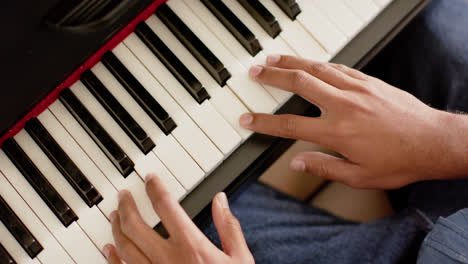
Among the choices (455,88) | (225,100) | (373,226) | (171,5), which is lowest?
(373,226)

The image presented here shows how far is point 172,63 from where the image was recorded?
0.76 m

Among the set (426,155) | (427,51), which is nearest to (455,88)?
(427,51)

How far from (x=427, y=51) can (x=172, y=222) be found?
2.51ft

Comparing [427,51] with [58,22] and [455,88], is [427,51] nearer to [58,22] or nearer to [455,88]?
[455,88]

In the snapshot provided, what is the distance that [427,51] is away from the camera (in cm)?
98

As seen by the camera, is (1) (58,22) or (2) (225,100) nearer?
(1) (58,22)

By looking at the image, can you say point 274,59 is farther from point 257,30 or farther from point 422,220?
point 422,220

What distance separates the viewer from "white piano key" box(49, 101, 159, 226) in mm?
744

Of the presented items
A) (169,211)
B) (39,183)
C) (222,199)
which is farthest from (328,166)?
(39,183)

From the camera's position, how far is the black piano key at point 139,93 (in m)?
0.75

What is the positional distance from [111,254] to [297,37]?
0.58 meters

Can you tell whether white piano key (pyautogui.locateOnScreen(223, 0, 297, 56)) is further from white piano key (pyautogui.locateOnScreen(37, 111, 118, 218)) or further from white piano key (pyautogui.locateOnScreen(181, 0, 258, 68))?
white piano key (pyautogui.locateOnScreen(37, 111, 118, 218))

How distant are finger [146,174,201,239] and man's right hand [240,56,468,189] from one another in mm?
207

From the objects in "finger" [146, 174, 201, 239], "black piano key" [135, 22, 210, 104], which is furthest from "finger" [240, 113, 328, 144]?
"finger" [146, 174, 201, 239]
